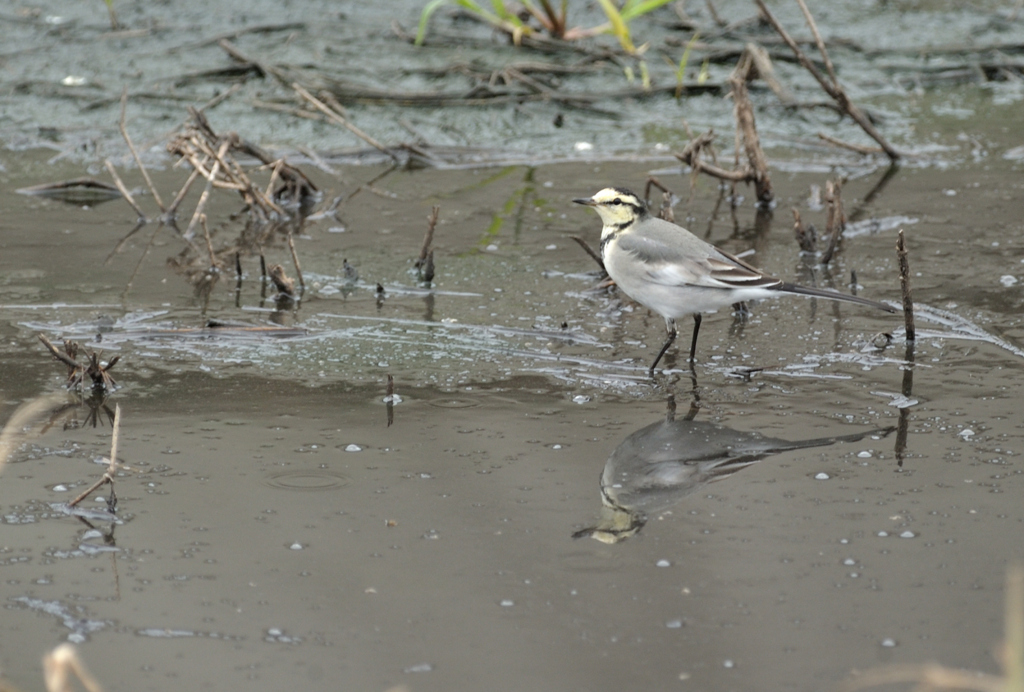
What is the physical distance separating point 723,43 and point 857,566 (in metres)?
8.70

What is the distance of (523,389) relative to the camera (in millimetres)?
5371

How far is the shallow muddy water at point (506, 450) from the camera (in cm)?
347

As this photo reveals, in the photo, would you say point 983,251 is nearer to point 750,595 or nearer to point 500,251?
point 500,251

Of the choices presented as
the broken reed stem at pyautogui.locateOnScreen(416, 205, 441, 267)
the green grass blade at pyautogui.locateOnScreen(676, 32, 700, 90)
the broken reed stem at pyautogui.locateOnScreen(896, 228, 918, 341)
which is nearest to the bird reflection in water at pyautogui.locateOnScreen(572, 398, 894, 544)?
the broken reed stem at pyautogui.locateOnScreen(896, 228, 918, 341)

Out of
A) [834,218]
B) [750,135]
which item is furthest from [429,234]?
[750,135]

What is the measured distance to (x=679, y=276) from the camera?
5.50m

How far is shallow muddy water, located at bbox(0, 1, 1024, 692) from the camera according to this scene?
3.47 meters

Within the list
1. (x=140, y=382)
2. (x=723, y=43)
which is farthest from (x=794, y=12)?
(x=140, y=382)

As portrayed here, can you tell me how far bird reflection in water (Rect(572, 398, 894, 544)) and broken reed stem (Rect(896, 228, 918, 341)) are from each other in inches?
36.9

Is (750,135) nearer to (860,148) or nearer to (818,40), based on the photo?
(818,40)

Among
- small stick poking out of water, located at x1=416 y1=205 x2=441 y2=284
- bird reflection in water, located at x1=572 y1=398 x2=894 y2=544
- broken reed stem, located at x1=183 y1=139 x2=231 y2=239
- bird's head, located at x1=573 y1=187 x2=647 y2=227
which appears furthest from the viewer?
broken reed stem, located at x1=183 y1=139 x2=231 y2=239

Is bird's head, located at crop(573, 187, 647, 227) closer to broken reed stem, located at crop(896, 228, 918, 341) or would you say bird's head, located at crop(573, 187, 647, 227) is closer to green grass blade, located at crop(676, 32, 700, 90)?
broken reed stem, located at crop(896, 228, 918, 341)

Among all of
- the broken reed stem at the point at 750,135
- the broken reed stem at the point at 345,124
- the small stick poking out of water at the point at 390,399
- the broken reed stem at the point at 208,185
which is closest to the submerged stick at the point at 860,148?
the broken reed stem at the point at 750,135

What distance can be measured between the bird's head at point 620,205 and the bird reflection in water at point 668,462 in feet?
3.98
